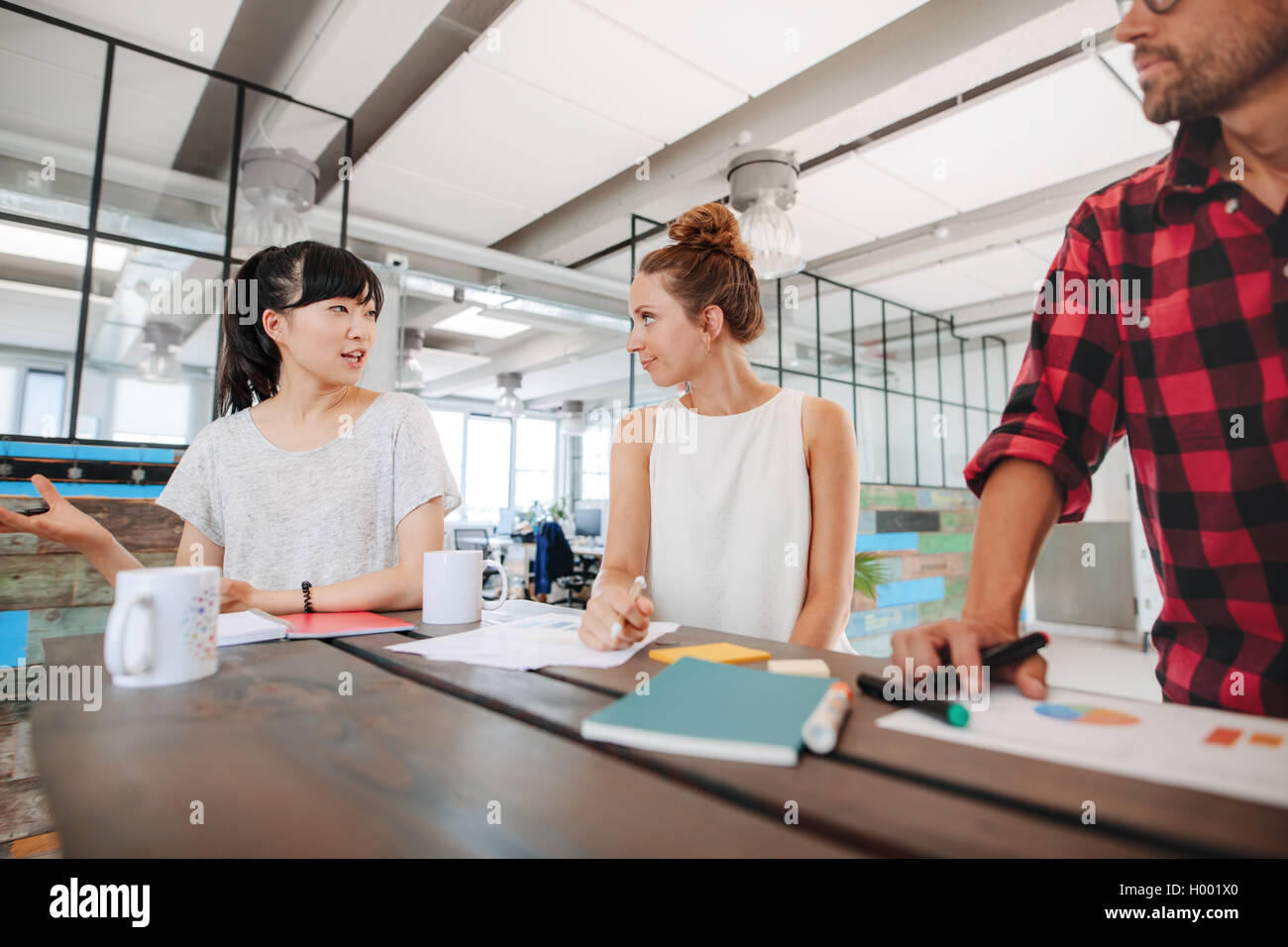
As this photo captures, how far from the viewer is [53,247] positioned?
10.3 feet

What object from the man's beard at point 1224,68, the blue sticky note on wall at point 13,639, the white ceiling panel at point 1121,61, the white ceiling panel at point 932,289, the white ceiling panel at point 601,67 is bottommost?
the blue sticky note on wall at point 13,639

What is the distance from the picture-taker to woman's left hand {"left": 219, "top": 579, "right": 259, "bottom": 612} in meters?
1.21

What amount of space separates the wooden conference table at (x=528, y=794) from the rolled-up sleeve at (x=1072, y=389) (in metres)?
0.46

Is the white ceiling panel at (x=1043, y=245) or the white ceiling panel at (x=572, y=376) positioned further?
the white ceiling panel at (x=572, y=376)

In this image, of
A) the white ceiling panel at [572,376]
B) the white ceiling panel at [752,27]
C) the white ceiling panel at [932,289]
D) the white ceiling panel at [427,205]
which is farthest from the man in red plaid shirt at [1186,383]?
the white ceiling panel at [572,376]

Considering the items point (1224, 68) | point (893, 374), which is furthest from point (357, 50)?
point (893, 374)

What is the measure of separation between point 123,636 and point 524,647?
0.45 m

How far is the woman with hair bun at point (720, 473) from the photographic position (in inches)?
62.1

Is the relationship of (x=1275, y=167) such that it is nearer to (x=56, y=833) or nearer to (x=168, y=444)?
(x=56, y=833)

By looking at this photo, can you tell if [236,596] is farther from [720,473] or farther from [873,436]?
[873,436]

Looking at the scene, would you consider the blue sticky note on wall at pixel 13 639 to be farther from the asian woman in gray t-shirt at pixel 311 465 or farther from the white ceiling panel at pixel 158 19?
the white ceiling panel at pixel 158 19
